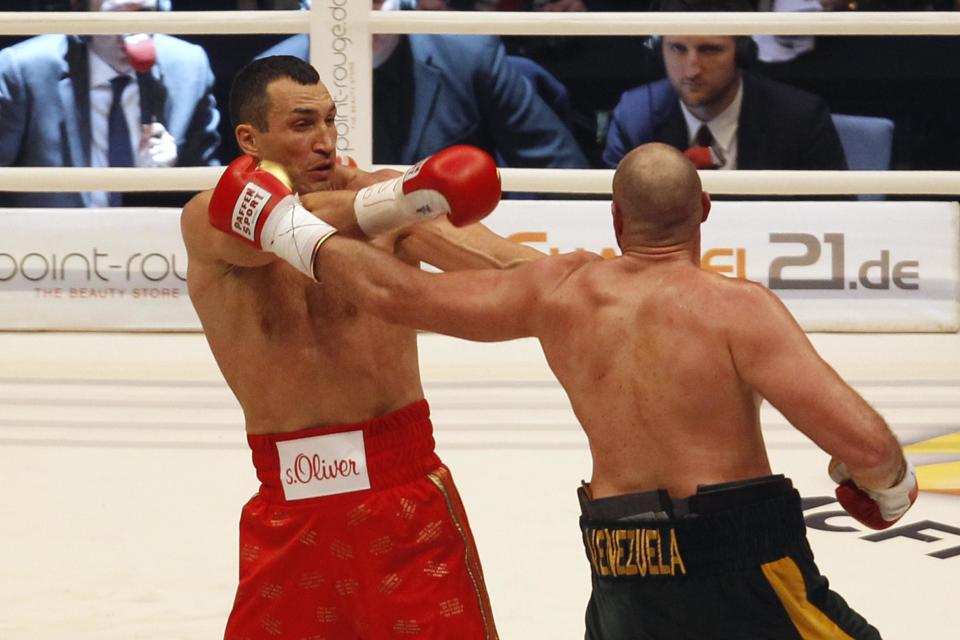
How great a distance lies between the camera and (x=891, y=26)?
12.5ft

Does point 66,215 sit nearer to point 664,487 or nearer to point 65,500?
point 65,500

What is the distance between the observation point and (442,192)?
1.89 metres

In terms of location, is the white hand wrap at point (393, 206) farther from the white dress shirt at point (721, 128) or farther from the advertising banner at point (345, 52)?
the white dress shirt at point (721, 128)

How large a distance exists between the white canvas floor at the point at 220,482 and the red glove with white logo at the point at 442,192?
2.90 ft

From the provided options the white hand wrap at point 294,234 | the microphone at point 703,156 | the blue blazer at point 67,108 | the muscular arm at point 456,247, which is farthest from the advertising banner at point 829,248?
the white hand wrap at point 294,234

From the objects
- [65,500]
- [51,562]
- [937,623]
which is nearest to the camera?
[937,623]

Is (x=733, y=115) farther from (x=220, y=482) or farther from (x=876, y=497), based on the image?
(x=876, y=497)

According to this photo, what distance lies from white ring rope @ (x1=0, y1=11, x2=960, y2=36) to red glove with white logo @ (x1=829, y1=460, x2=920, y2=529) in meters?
2.23

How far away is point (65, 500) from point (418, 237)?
1.31 meters

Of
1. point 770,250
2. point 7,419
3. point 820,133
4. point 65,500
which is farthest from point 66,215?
point 820,133

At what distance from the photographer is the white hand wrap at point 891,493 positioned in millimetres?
1769

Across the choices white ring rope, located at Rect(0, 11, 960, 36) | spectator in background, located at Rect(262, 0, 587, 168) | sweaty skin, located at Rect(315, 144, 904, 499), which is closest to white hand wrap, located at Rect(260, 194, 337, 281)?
sweaty skin, located at Rect(315, 144, 904, 499)

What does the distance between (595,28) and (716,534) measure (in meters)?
2.36

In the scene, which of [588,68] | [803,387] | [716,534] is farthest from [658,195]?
[588,68]
